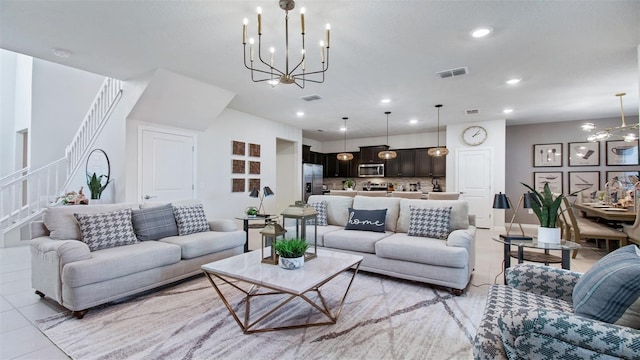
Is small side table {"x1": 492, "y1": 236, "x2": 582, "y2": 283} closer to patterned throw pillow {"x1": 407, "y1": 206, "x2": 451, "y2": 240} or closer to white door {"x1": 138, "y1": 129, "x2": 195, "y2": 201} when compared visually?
patterned throw pillow {"x1": 407, "y1": 206, "x2": 451, "y2": 240}

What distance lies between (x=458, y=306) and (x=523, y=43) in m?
2.80

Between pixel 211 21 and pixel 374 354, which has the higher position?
pixel 211 21

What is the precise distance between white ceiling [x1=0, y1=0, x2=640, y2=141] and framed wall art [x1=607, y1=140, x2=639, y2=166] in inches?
80.5

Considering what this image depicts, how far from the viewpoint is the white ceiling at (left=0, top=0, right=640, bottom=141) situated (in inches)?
101

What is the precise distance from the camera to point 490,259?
4.41 meters

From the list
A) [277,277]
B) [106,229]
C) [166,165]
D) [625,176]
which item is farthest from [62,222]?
[625,176]

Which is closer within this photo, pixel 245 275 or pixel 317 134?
pixel 245 275

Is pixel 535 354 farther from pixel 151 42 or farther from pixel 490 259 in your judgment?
pixel 151 42

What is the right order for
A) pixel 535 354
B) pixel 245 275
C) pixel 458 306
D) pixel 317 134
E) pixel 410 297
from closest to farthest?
pixel 535 354, pixel 245 275, pixel 458 306, pixel 410 297, pixel 317 134

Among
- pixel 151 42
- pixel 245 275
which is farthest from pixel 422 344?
pixel 151 42

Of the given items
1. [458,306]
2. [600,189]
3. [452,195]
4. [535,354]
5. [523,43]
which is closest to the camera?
[535,354]

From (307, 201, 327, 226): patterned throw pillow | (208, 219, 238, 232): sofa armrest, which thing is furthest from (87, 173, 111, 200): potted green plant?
(307, 201, 327, 226): patterned throw pillow

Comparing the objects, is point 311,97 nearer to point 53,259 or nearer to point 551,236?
point 551,236

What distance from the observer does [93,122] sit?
532 cm
